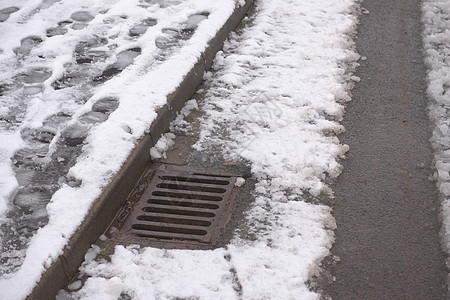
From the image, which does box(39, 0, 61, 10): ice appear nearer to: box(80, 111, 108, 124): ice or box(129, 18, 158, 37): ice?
box(129, 18, 158, 37): ice

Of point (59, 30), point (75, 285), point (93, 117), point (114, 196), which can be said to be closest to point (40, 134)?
point (93, 117)

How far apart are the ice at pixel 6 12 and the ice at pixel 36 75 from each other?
103cm

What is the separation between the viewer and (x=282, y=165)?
2744 mm

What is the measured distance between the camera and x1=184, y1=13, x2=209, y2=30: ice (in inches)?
155

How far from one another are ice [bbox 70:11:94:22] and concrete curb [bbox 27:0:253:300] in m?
1.19

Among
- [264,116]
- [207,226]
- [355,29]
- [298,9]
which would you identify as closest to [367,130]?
[264,116]

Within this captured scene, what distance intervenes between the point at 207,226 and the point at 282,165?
562 mm

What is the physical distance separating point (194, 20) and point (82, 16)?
3.25ft

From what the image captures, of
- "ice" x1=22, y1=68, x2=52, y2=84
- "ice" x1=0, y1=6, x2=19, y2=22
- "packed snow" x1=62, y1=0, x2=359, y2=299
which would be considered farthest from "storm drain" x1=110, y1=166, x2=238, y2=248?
"ice" x1=0, y1=6, x2=19, y2=22

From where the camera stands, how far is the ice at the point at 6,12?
421 centimetres

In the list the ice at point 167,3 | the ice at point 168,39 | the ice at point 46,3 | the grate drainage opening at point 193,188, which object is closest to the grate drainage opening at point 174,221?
the grate drainage opening at point 193,188

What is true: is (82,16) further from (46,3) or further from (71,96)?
(71,96)

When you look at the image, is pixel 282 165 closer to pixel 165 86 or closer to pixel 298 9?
pixel 165 86

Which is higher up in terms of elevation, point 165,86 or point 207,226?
point 165,86
